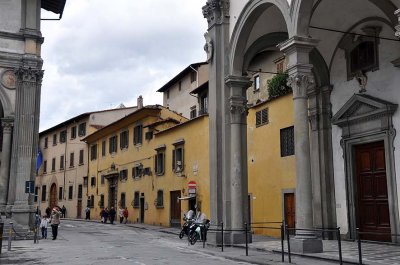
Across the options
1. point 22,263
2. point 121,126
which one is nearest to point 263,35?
point 22,263

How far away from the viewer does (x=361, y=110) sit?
15.7m

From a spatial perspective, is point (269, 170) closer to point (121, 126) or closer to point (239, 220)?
point (239, 220)

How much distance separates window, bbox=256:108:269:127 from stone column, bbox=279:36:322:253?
8351 millimetres

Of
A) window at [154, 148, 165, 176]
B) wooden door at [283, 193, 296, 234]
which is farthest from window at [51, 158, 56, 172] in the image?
wooden door at [283, 193, 296, 234]

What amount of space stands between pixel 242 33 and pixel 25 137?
1180 centimetres

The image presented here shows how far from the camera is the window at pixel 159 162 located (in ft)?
107

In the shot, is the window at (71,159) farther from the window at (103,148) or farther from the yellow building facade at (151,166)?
the window at (103,148)

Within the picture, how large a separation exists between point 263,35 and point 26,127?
12013 millimetres

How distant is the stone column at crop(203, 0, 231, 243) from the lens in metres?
16.6

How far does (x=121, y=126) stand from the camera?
4072 cm

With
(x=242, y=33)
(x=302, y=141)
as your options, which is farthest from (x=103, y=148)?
(x=302, y=141)

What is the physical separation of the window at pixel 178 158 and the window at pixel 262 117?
27.1 feet

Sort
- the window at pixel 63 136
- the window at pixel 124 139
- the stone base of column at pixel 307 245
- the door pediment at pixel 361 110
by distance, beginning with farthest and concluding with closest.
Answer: the window at pixel 63 136
the window at pixel 124 139
the door pediment at pixel 361 110
the stone base of column at pixel 307 245

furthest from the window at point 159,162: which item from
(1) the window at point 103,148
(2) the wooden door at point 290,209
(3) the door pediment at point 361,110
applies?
(3) the door pediment at point 361,110
